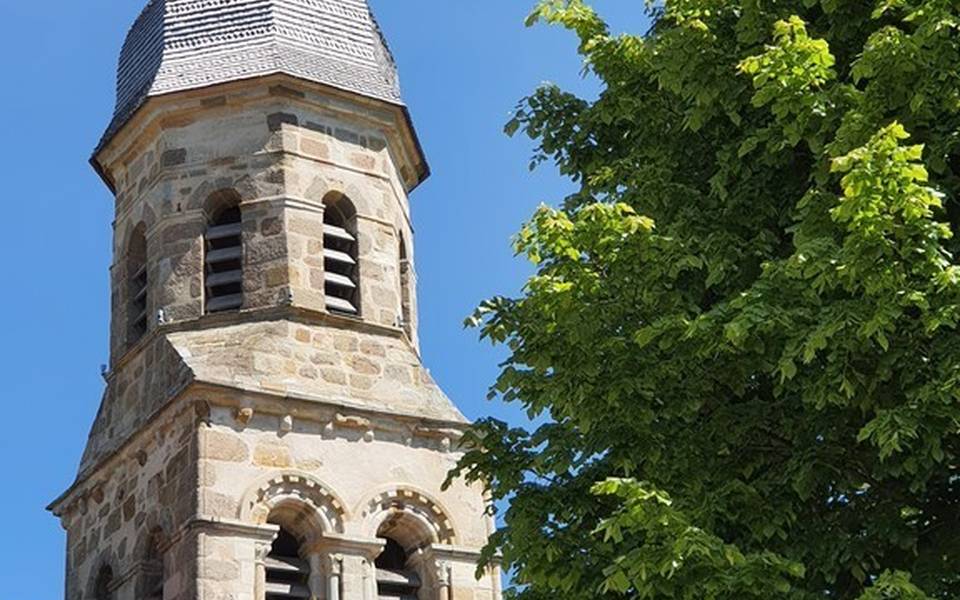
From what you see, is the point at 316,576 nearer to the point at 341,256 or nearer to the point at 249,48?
the point at 341,256

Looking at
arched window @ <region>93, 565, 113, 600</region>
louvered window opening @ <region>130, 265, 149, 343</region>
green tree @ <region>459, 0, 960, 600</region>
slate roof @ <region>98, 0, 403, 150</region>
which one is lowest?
green tree @ <region>459, 0, 960, 600</region>

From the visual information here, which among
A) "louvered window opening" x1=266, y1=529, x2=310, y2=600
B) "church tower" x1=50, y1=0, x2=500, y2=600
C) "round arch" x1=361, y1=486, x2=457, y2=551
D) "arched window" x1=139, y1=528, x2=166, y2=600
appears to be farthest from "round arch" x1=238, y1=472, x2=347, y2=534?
"arched window" x1=139, y1=528, x2=166, y2=600

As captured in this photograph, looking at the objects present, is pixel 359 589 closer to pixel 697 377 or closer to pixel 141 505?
pixel 141 505

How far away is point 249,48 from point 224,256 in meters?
2.37

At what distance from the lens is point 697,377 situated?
28.6 feet

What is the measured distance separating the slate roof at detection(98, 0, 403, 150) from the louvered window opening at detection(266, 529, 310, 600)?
4670 mm

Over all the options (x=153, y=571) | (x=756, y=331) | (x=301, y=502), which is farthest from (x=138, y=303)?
(x=756, y=331)

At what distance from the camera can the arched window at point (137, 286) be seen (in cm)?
1795

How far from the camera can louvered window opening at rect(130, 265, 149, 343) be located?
Answer: 17938 millimetres

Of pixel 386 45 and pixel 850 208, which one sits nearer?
pixel 850 208

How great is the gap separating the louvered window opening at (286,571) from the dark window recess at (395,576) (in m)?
0.69

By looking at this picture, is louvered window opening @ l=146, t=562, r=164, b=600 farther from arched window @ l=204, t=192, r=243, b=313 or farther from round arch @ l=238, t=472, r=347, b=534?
arched window @ l=204, t=192, r=243, b=313

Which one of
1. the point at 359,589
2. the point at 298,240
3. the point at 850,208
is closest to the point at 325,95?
the point at 298,240

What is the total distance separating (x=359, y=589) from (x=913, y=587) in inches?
352
